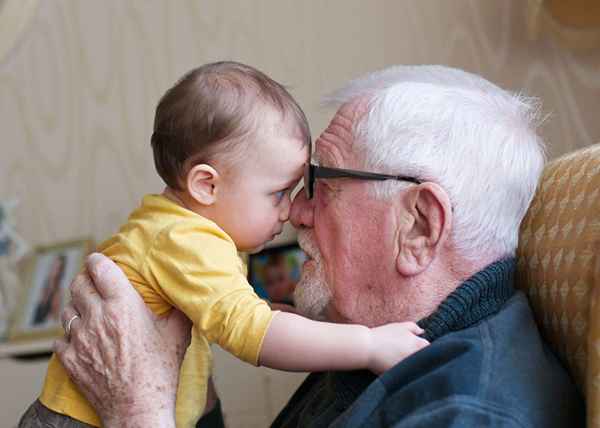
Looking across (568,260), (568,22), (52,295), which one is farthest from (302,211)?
(52,295)

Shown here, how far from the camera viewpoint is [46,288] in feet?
9.83

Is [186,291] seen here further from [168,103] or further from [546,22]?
[546,22]

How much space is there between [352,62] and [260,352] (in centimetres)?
165

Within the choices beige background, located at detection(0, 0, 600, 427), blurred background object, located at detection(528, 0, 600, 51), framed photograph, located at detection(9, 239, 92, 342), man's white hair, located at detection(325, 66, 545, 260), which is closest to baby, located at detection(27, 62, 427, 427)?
man's white hair, located at detection(325, 66, 545, 260)

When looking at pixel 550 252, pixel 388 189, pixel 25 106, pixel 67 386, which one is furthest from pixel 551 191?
pixel 25 106

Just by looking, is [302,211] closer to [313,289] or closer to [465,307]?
[313,289]

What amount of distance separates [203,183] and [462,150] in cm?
43

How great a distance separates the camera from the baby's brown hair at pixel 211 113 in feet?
4.38

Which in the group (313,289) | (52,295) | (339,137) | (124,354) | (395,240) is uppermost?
(339,137)

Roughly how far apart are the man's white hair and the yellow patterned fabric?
4cm

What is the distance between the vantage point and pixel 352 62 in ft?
8.82

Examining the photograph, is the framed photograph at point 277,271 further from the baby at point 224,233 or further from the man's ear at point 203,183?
the man's ear at point 203,183

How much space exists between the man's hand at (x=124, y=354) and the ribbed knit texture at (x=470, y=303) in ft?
1.46

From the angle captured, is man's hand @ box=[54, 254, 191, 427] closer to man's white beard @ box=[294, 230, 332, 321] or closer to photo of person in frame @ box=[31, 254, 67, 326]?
man's white beard @ box=[294, 230, 332, 321]
